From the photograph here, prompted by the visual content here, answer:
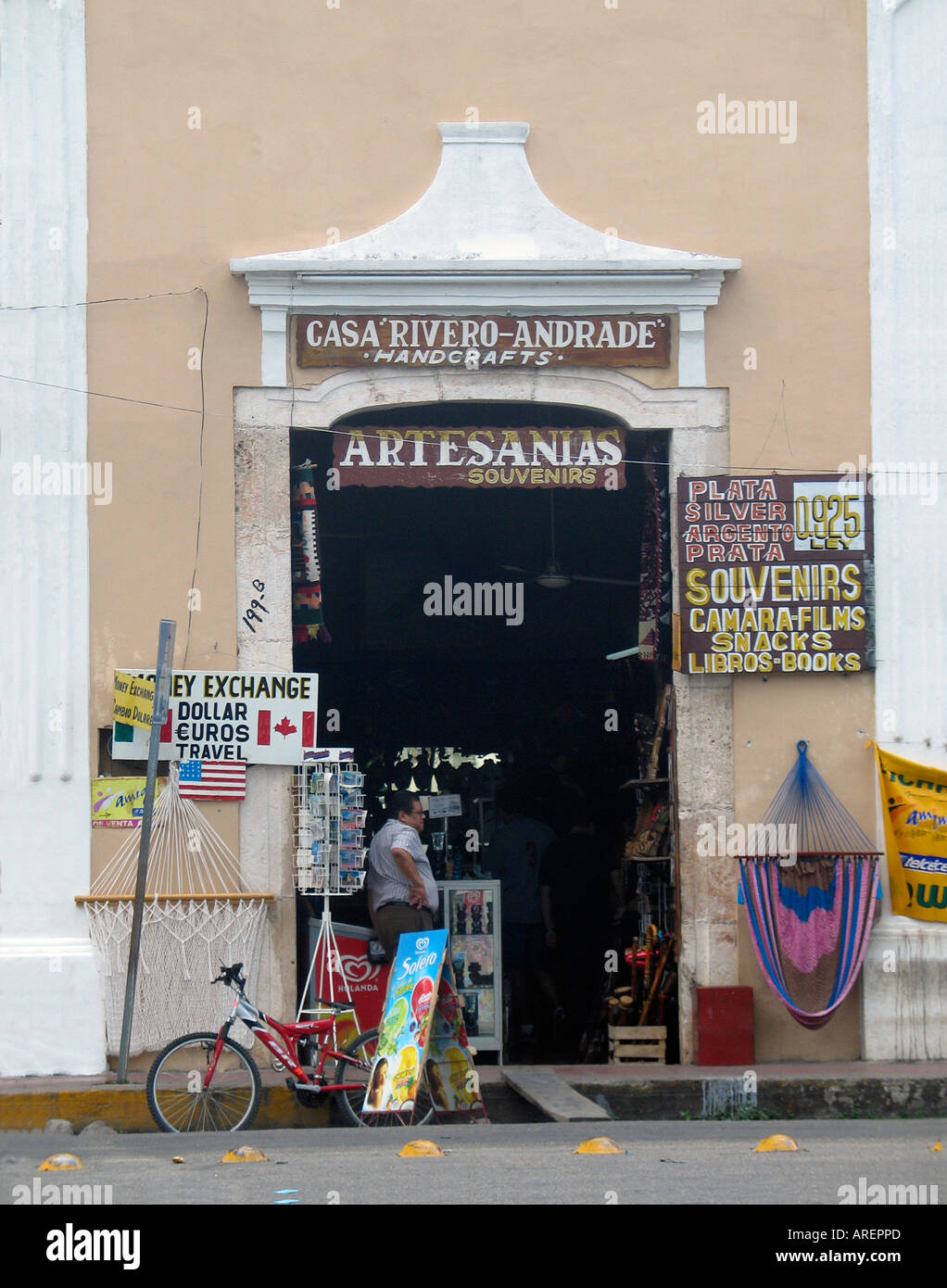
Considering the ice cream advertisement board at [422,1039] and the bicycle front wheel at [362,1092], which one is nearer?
the ice cream advertisement board at [422,1039]

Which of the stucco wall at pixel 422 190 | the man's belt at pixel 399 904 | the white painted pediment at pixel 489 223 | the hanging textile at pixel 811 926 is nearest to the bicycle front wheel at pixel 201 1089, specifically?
the man's belt at pixel 399 904

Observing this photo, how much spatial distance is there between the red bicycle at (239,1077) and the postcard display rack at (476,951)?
2.20 metres

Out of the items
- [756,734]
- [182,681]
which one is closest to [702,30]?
[756,734]

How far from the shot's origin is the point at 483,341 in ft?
39.9

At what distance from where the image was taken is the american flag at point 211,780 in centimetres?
1170

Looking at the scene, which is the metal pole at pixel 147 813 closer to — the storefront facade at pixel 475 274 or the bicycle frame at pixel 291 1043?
the storefront facade at pixel 475 274

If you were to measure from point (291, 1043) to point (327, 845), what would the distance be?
1765 millimetres

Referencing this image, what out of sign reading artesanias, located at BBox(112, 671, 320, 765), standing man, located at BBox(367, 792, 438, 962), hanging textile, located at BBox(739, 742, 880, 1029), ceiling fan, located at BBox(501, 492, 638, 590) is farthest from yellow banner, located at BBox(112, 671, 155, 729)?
ceiling fan, located at BBox(501, 492, 638, 590)

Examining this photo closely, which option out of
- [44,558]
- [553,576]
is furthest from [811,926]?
[44,558]

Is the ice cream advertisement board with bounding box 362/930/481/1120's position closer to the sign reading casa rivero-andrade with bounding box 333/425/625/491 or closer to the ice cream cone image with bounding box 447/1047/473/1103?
the ice cream cone image with bounding box 447/1047/473/1103

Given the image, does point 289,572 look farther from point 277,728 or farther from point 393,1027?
point 393,1027

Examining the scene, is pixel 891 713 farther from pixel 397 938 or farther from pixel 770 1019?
pixel 397 938

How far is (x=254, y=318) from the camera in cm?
1206

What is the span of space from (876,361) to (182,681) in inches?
214
